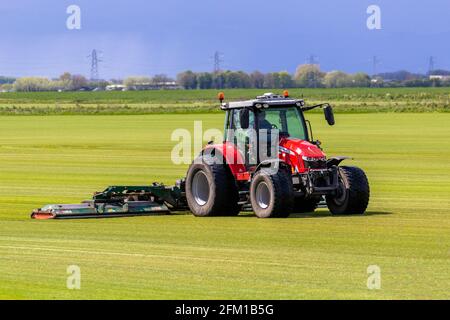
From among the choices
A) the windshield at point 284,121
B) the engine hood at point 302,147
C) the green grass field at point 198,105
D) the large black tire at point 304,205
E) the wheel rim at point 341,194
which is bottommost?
the green grass field at point 198,105

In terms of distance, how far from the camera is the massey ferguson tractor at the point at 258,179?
74.7 ft

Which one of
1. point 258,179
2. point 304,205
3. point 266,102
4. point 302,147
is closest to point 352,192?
point 302,147

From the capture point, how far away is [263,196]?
2298 cm

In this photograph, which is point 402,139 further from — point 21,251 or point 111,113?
point 111,113

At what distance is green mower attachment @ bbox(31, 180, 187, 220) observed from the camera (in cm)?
2366

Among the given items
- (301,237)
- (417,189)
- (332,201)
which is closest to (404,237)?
(301,237)

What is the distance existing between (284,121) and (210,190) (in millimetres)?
2069

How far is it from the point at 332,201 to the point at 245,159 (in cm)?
197

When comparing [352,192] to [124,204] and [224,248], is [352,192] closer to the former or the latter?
[124,204]

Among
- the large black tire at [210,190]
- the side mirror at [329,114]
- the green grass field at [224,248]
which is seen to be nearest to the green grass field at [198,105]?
the green grass field at [224,248]

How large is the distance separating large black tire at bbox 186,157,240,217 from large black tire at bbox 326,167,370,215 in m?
2.17

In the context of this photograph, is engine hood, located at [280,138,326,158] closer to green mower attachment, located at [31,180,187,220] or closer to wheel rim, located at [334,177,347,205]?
wheel rim, located at [334,177,347,205]

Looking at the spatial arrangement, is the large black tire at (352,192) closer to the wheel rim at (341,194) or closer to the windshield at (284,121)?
the wheel rim at (341,194)
